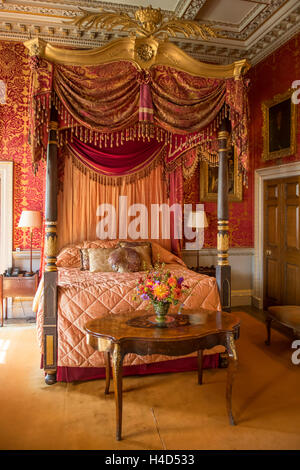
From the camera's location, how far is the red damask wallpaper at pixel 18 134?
17.2ft

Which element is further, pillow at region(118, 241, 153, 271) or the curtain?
the curtain

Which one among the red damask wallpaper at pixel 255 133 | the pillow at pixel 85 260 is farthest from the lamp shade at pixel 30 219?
the red damask wallpaper at pixel 255 133

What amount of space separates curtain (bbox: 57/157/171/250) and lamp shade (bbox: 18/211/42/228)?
0.95 ft

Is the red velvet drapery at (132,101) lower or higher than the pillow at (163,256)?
higher

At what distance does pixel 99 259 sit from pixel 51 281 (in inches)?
50.1

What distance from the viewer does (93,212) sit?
5289mm

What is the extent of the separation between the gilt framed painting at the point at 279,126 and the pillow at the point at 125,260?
250 cm

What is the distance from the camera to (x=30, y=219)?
16.4ft

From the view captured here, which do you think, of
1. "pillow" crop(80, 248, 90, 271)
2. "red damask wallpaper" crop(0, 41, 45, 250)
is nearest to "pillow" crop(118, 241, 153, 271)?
"pillow" crop(80, 248, 90, 271)

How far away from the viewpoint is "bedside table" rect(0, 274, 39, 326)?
4.97m

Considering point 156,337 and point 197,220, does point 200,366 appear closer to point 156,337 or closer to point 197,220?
point 156,337

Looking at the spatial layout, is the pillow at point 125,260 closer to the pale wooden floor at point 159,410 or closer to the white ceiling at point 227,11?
the pale wooden floor at point 159,410

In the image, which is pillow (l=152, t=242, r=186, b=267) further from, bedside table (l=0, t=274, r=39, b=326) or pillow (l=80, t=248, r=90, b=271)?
bedside table (l=0, t=274, r=39, b=326)

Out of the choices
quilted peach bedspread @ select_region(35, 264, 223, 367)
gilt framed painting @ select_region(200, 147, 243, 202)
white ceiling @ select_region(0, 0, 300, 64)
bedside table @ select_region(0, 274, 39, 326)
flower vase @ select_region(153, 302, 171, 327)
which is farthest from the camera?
gilt framed painting @ select_region(200, 147, 243, 202)
